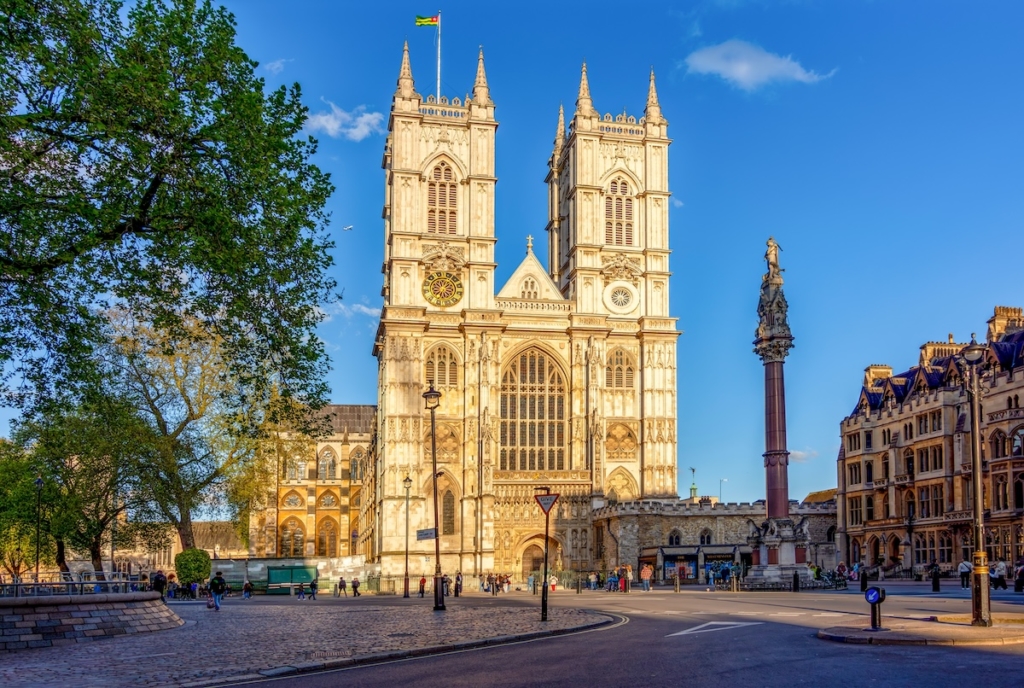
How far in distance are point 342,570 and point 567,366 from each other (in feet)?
62.8

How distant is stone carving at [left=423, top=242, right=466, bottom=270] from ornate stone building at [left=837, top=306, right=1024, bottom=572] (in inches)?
1046

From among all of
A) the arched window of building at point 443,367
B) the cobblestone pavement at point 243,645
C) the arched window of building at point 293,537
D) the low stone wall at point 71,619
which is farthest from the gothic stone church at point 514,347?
the low stone wall at point 71,619

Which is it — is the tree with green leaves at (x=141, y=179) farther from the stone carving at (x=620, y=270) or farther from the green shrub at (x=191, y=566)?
the stone carving at (x=620, y=270)

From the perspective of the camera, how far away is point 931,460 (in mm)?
57031

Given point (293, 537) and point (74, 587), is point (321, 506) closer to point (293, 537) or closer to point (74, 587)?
point (293, 537)

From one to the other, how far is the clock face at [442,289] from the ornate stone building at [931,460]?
A: 25926 mm

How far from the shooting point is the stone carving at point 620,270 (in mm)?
71188

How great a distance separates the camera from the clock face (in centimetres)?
6919

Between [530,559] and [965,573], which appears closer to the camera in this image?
[965,573]

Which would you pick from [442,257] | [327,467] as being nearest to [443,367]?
[442,257]

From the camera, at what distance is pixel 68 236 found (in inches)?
729

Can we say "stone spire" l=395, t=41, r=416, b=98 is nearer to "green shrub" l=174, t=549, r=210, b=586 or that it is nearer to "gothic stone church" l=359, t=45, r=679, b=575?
"gothic stone church" l=359, t=45, r=679, b=575

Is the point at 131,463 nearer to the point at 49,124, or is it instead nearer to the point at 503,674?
the point at 49,124

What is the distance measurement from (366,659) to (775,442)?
85.7 feet
